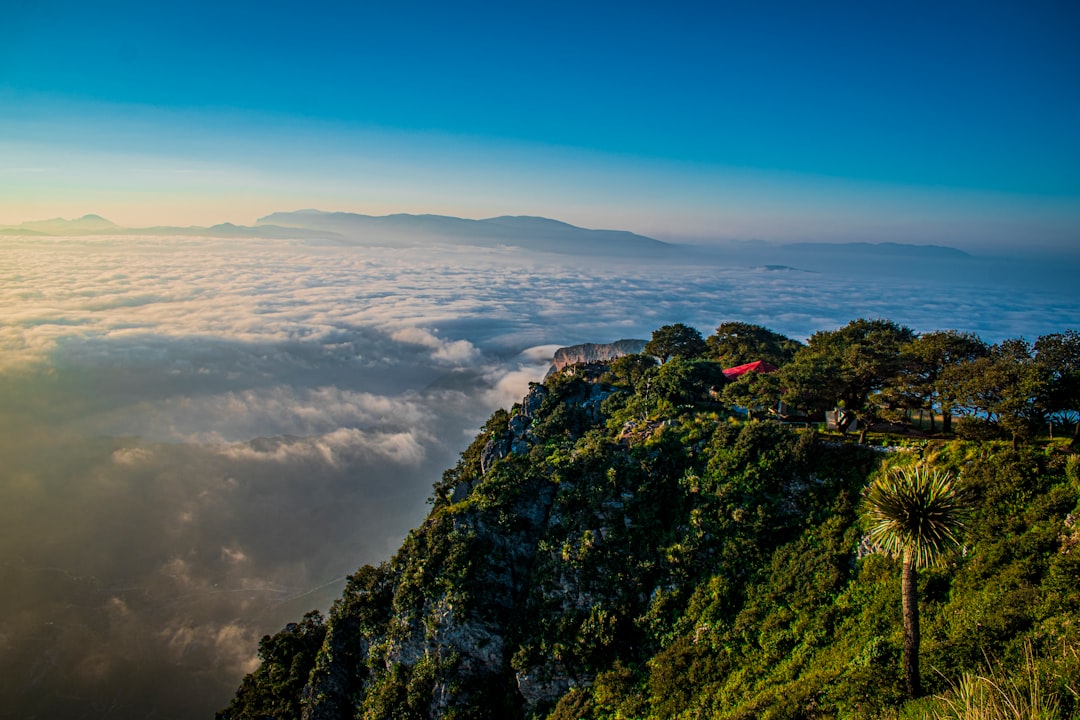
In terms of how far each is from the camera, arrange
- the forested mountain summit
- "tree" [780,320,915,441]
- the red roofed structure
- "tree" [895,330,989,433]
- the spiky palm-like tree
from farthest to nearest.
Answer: the red roofed structure, "tree" [780,320,915,441], "tree" [895,330,989,433], the forested mountain summit, the spiky palm-like tree

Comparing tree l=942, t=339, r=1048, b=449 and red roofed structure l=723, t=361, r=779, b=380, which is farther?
red roofed structure l=723, t=361, r=779, b=380

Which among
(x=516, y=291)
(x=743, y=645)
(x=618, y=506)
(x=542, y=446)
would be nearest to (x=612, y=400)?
(x=542, y=446)

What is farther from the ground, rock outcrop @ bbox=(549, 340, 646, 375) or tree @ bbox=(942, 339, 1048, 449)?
tree @ bbox=(942, 339, 1048, 449)

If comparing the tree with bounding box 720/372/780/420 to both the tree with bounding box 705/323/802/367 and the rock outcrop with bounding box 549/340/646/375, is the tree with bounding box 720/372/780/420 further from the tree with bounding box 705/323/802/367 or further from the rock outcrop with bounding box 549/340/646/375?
the rock outcrop with bounding box 549/340/646/375

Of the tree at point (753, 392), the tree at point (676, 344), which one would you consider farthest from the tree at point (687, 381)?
the tree at point (676, 344)

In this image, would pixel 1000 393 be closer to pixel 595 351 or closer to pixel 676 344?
pixel 676 344

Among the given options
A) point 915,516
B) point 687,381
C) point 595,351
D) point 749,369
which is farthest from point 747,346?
point 915,516

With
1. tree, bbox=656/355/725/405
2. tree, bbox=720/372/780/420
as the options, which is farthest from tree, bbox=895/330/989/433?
tree, bbox=656/355/725/405

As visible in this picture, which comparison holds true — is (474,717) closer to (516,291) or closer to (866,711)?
(866,711)

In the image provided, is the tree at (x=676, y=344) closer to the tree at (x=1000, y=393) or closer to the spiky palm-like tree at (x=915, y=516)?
the tree at (x=1000, y=393)
